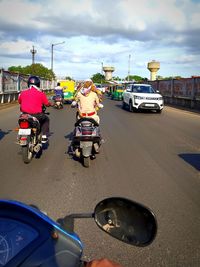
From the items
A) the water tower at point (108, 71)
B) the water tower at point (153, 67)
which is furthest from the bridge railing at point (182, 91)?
the water tower at point (108, 71)

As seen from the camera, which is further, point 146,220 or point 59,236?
point 146,220

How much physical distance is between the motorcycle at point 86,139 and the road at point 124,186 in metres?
0.28

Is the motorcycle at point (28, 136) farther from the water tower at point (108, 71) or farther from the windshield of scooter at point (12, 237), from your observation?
the water tower at point (108, 71)

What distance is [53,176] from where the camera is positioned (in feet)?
20.7

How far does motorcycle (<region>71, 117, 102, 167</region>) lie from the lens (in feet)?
23.0

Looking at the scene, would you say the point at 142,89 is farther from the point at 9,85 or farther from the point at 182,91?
the point at 9,85

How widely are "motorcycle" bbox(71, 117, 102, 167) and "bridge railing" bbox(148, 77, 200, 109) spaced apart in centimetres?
1819

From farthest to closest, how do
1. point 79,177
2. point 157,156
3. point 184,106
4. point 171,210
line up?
point 184,106 < point 157,156 < point 79,177 < point 171,210

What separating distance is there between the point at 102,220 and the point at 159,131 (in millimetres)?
11307

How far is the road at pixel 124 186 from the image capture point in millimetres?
3537

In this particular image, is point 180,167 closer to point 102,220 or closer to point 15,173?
point 15,173

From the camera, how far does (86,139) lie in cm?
707

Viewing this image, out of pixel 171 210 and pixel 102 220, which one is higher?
pixel 102 220

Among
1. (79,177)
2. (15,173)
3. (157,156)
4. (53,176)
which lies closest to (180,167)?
(157,156)
